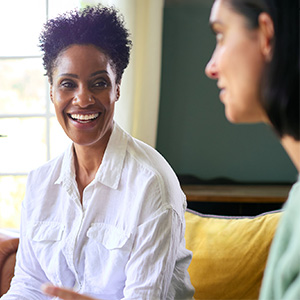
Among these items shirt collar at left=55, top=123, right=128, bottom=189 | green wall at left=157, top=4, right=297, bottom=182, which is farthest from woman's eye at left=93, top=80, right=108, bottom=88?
green wall at left=157, top=4, right=297, bottom=182

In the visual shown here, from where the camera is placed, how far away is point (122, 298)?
1.44 meters

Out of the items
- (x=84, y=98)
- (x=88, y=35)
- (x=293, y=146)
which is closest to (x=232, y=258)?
(x=84, y=98)

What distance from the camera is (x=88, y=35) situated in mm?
1493

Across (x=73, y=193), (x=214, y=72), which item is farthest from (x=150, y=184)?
(x=214, y=72)

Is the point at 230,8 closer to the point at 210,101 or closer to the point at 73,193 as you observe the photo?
the point at 73,193

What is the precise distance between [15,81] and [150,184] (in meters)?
1.76

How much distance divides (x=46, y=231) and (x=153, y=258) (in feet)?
1.27

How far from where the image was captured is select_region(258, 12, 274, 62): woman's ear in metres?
0.73

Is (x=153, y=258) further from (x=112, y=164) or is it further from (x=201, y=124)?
(x=201, y=124)

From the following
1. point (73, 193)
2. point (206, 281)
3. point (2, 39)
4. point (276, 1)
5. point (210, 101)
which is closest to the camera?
point (276, 1)

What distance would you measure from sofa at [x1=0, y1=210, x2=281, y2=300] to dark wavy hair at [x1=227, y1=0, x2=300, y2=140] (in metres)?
1.20

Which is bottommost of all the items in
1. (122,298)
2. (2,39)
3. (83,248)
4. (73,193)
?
(122,298)

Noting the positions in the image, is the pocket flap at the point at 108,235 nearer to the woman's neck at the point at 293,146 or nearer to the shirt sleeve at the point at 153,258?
the shirt sleeve at the point at 153,258

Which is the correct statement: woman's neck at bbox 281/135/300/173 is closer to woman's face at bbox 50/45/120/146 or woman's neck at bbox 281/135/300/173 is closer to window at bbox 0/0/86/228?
woman's face at bbox 50/45/120/146
